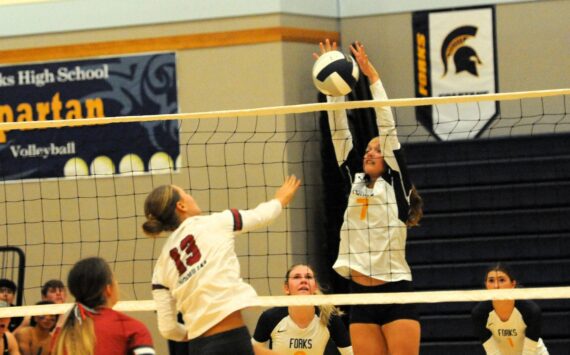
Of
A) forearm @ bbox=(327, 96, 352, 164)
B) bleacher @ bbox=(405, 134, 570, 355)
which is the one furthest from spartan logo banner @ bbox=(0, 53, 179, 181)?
forearm @ bbox=(327, 96, 352, 164)

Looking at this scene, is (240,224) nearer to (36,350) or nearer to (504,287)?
(504,287)

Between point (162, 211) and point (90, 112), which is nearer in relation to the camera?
point (162, 211)

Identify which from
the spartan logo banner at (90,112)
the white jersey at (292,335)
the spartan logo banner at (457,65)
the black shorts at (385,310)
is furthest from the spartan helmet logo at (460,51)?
the black shorts at (385,310)

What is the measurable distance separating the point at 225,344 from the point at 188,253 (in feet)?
1.44

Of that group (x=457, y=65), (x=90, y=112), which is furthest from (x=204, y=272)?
(x=457, y=65)

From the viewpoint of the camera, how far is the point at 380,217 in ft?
23.2

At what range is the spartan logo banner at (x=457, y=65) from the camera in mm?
10062

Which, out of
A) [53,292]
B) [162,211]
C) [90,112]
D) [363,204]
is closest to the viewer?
[162,211]

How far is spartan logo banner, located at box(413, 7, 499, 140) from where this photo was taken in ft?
33.0

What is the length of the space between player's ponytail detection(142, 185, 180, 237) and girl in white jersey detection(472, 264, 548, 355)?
305 cm

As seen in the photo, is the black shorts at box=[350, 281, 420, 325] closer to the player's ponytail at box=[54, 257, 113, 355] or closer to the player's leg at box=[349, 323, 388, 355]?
the player's leg at box=[349, 323, 388, 355]

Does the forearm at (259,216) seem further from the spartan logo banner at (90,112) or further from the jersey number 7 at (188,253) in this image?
the spartan logo banner at (90,112)

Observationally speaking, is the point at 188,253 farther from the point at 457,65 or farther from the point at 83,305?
the point at 457,65

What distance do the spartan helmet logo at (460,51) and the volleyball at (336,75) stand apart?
2972mm
